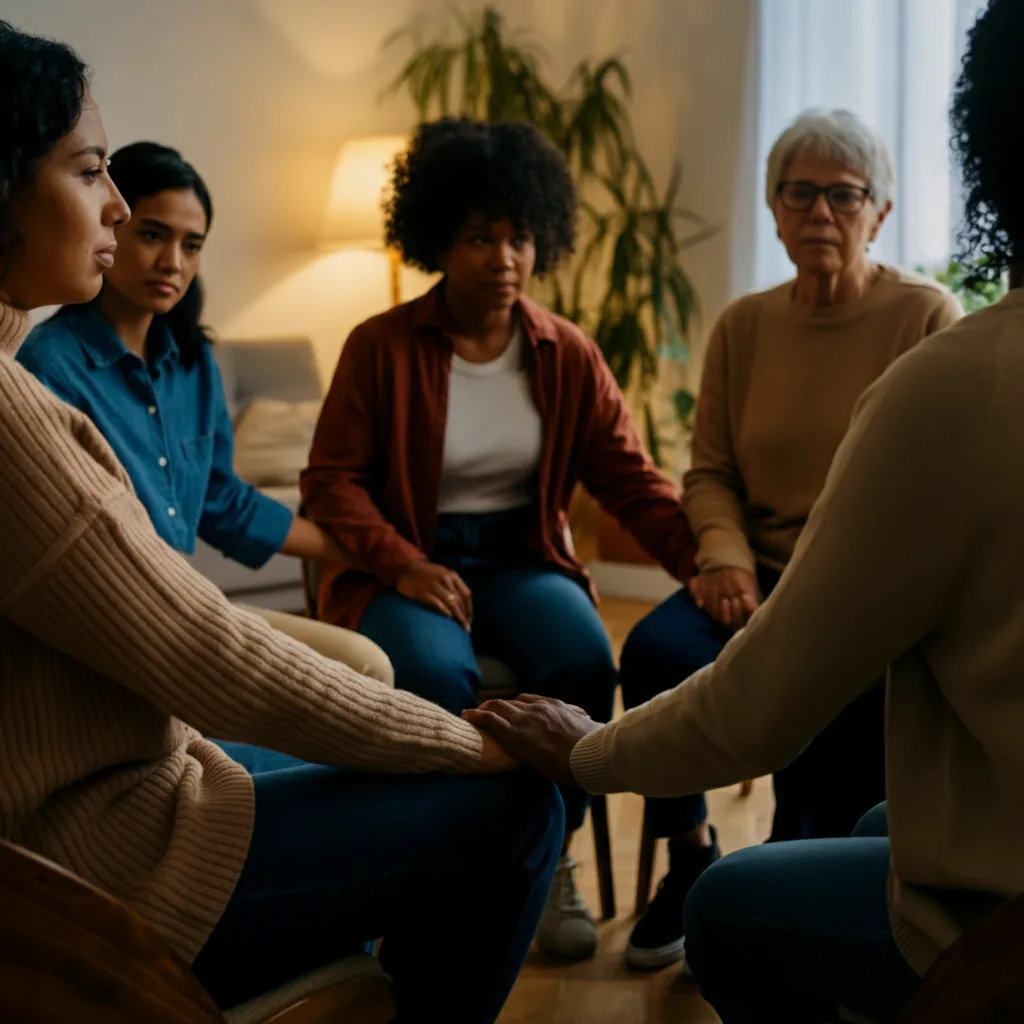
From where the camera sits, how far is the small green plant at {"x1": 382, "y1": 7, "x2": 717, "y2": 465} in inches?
181

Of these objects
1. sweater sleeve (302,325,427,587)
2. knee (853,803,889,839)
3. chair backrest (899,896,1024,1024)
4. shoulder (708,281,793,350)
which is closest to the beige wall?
shoulder (708,281,793,350)

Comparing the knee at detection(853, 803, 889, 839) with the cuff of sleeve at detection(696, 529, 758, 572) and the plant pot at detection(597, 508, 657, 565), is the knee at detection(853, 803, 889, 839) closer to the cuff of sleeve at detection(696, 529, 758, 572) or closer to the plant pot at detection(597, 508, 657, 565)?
the cuff of sleeve at detection(696, 529, 758, 572)

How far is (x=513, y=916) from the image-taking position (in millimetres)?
1229

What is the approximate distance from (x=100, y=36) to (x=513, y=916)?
4.15 meters

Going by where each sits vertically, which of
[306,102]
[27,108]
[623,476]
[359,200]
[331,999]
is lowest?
[331,999]

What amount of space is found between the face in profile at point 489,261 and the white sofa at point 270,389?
5.59ft

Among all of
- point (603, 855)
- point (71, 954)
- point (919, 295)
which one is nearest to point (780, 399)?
point (919, 295)

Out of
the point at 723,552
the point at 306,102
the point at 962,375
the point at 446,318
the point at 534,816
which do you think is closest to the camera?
the point at 962,375

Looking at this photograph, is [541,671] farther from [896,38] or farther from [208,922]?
[896,38]

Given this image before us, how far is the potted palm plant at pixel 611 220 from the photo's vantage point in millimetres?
4602

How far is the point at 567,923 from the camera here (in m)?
2.06

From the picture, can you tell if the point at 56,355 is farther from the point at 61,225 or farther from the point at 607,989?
the point at 607,989

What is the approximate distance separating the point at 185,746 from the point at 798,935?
0.56 m

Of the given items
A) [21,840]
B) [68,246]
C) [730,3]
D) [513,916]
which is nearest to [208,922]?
[21,840]
